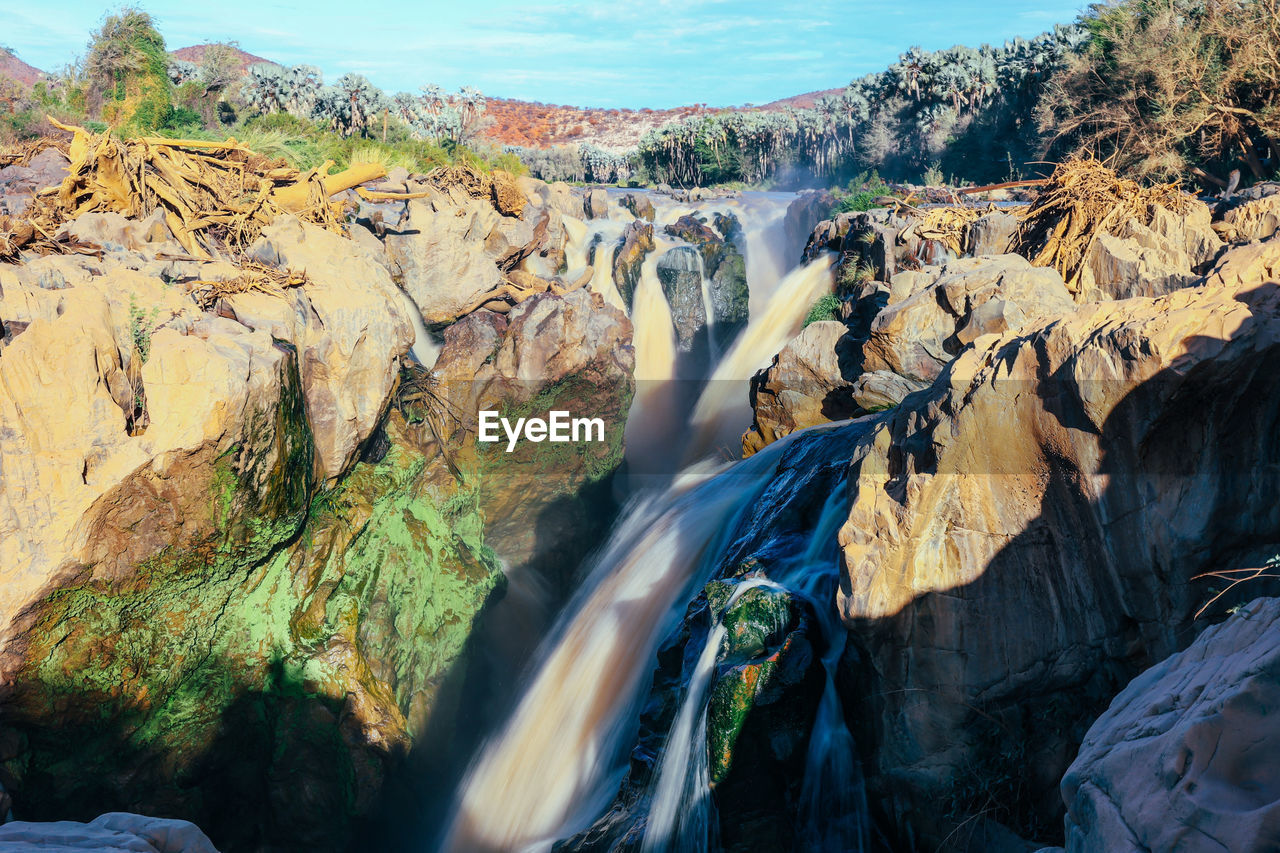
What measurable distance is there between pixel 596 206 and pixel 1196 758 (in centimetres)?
2112

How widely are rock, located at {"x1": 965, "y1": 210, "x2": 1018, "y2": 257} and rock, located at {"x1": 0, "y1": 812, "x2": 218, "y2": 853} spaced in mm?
12425

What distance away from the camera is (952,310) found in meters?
10.6

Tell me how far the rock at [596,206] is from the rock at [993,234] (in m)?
11.1

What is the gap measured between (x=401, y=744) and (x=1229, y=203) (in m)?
13.3

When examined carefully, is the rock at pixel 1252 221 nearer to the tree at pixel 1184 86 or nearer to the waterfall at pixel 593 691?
the waterfall at pixel 593 691

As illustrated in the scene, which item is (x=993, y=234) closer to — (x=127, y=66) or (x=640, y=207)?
(x=640, y=207)

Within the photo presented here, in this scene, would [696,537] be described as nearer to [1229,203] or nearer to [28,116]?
[1229,203]

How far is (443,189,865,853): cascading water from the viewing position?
20.0 feet

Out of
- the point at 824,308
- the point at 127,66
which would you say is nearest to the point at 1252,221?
the point at 824,308

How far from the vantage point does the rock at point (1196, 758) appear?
8.46ft

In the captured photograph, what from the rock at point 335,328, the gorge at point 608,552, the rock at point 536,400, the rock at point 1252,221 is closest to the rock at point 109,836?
the gorge at point 608,552

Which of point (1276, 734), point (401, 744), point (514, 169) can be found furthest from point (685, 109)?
point (1276, 734)

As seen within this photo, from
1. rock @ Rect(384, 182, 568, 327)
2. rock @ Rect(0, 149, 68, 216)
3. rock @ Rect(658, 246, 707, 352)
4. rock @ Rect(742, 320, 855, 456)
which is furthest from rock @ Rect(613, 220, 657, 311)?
rock @ Rect(0, 149, 68, 216)

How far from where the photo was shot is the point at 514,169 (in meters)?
24.9
